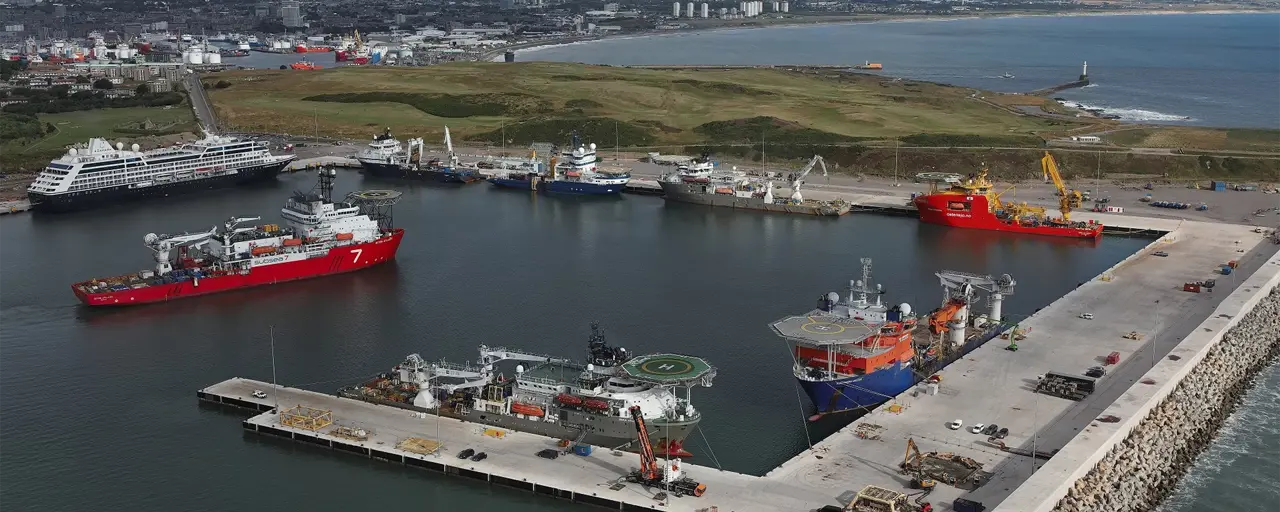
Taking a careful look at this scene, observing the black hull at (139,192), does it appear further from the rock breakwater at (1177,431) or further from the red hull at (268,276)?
the rock breakwater at (1177,431)

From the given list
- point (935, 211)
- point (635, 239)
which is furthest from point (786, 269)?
point (935, 211)

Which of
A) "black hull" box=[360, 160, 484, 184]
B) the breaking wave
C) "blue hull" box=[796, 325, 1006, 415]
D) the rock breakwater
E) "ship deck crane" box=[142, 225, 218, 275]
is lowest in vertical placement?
the rock breakwater

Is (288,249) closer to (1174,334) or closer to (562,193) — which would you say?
(562,193)

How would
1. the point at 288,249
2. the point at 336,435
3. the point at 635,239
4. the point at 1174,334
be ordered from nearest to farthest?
the point at 336,435 < the point at 1174,334 < the point at 288,249 < the point at 635,239

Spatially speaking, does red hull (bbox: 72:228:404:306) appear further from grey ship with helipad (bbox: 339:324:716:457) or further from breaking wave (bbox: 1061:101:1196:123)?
breaking wave (bbox: 1061:101:1196:123)

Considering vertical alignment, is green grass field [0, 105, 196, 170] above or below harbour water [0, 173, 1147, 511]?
above

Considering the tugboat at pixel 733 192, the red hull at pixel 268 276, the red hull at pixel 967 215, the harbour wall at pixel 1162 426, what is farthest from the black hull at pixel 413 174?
the harbour wall at pixel 1162 426

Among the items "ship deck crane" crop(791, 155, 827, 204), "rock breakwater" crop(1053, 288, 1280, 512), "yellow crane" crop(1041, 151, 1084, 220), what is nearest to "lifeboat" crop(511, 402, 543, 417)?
"rock breakwater" crop(1053, 288, 1280, 512)
